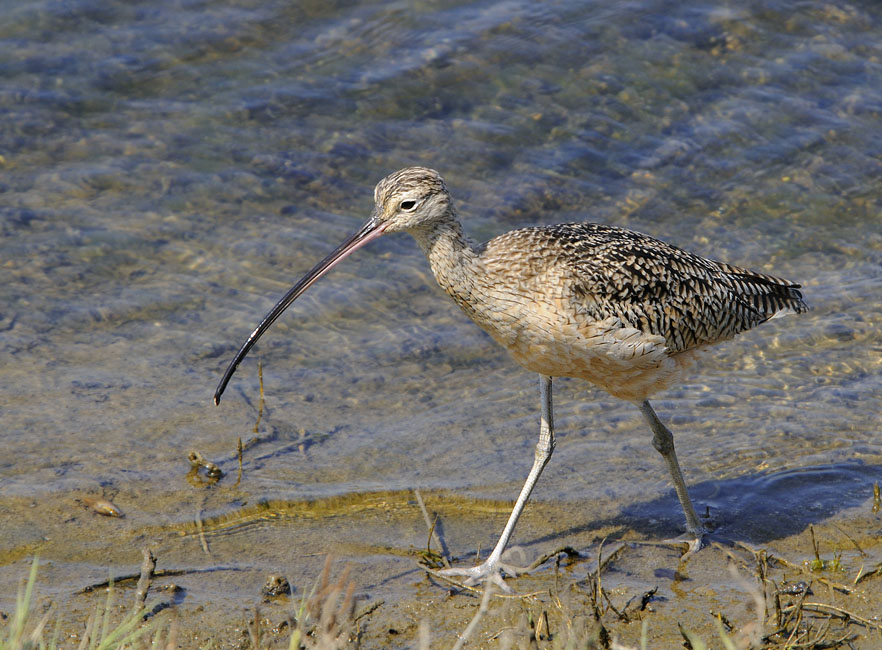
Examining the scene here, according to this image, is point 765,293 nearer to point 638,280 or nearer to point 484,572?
point 638,280

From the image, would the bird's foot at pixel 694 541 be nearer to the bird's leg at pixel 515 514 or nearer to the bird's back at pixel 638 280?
the bird's leg at pixel 515 514

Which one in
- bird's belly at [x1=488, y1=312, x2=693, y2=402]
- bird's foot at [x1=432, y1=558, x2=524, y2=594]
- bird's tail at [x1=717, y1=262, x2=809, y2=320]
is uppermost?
bird's belly at [x1=488, y1=312, x2=693, y2=402]

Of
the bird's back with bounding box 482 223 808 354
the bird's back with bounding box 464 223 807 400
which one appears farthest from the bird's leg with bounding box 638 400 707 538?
the bird's back with bounding box 482 223 808 354

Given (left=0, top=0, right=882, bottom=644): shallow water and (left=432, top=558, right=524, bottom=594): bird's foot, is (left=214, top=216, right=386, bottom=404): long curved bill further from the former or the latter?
(left=432, top=558, right=524, bottom=594): bird's foot

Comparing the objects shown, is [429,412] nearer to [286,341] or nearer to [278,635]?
[286,341]

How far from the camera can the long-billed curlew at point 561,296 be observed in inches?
190

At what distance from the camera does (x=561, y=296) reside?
15.7ft

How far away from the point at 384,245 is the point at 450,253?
3.10m

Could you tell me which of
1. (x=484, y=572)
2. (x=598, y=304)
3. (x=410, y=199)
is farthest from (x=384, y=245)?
(x=484, y=572)

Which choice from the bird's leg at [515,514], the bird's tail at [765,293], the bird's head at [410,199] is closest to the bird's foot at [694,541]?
the bird's leg at [515,514]

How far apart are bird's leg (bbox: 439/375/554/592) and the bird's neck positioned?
67cm

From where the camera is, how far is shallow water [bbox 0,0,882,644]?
5.56 metres

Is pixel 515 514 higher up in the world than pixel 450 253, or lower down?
lower down

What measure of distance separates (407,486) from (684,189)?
4219 millimetres
